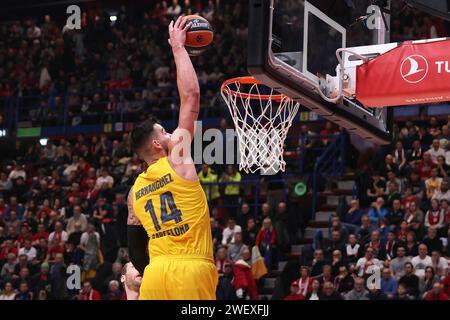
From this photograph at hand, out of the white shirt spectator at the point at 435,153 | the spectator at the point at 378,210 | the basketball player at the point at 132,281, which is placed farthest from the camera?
the white shirt spectator at the point at 435,153

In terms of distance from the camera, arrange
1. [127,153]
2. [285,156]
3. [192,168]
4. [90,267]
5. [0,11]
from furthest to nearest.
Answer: [0,11]
[127,153]
[285,156]
[90,267]
[192,168]

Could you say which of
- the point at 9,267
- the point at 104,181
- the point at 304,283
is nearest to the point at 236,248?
the point at 304,283

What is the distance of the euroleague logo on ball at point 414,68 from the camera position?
766 centimetres

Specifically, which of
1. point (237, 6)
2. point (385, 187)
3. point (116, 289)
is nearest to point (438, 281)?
point (385, 187)

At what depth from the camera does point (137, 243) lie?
621cm

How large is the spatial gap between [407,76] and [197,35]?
2.30m

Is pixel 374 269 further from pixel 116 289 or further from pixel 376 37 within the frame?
pixel 376 37

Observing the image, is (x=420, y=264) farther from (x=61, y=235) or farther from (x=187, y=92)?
(x=187, y=92)

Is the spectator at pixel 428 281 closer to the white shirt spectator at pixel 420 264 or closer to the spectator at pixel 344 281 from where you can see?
the white shirt spectator at pixel 420 264

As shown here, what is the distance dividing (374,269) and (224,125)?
4.93 m

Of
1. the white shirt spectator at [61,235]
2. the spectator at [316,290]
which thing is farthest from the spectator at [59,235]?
the spectator at [316,290]

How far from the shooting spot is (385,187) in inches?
600

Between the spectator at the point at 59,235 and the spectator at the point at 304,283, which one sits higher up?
the spectator at the point at 59,235

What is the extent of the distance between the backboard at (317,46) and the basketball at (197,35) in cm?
56
